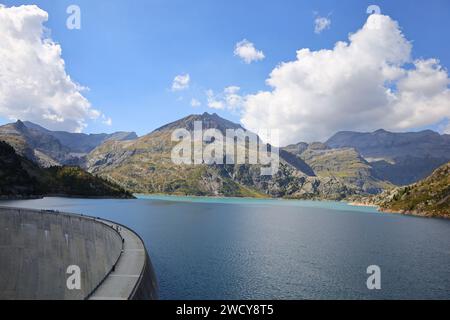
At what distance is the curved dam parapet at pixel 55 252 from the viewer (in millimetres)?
57000

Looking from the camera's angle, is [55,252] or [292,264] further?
[292,264]

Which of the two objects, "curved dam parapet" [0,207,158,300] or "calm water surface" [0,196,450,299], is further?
"curved dam parapet" [0,207,158,300]

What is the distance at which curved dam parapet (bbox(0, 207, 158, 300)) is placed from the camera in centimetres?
5700

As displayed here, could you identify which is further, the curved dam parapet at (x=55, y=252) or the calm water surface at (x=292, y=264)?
the curved dam parapet at (x=55, y=252)

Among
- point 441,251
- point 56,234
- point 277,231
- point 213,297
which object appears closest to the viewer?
point 213,297

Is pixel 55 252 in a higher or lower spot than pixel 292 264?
higher

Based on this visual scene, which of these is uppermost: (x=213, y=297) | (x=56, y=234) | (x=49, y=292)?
(x=56, y=234)

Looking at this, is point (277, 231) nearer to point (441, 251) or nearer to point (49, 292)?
point (441, 251)

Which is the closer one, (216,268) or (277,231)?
(216,268)

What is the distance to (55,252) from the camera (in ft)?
226
